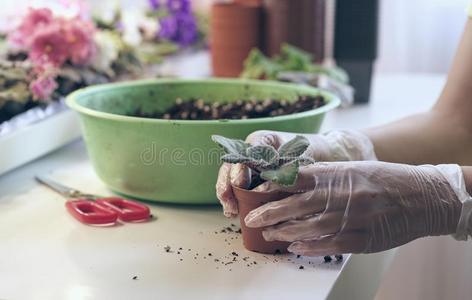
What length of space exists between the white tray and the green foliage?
44cm

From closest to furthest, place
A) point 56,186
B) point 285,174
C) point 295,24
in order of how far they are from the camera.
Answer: point 285,174, point 56,186, point 295,24

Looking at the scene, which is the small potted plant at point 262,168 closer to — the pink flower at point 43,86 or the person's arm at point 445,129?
the person's arm at point 445,129

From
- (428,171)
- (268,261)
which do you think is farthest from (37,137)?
(428,171)

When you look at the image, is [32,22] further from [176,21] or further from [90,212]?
[176,21]

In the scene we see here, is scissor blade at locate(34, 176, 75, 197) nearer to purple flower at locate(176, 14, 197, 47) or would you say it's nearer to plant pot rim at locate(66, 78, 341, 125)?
plant pot rim at locate(66, 78, 341, 125)

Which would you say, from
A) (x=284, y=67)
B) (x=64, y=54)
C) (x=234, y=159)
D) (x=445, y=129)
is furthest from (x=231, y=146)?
(x=284, y=67)

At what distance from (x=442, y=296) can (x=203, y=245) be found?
31.4 inches

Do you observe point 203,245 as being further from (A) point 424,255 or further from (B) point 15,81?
(A) point 424,255

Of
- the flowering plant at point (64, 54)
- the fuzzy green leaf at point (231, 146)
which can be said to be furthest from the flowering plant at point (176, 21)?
the fuzzy green leaf at point (231, 146)

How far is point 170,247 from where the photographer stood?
904mm

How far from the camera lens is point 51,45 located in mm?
1414

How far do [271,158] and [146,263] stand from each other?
0.19m

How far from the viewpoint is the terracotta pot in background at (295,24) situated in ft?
5.58

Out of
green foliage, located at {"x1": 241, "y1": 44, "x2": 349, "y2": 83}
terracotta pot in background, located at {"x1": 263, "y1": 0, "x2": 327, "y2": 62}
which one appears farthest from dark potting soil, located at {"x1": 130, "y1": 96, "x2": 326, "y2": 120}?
terracotta pot in background, located at {"x1": 263, "y1": 0, "x2": 327, "y2": 62}
